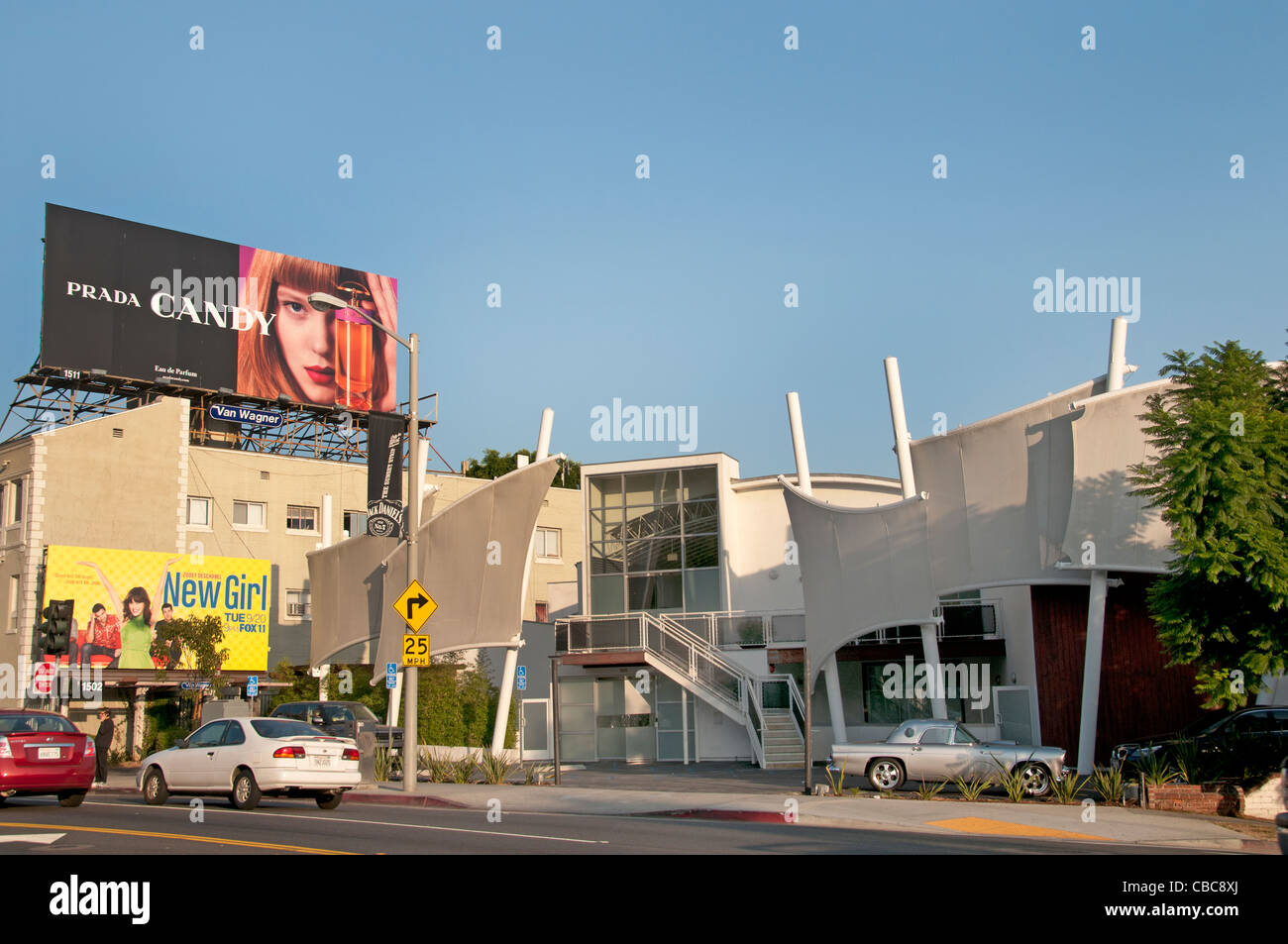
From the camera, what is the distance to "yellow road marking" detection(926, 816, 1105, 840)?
16266 millimetres

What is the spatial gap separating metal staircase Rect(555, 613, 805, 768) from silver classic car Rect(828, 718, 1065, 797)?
8759mm

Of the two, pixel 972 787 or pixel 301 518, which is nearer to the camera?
pixel 972 787

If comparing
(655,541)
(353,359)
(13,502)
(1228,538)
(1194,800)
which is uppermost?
(353,359)

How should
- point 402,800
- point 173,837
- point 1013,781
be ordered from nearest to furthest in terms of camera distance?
point 173,837 → point 1013,781 → point 402,800

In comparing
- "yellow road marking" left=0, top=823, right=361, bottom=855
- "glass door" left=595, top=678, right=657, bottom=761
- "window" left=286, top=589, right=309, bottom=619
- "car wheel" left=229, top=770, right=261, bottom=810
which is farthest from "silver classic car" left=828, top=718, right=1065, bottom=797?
"window" left=286, top=589, right=309, bottom=619

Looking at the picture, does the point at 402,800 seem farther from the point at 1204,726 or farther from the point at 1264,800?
the point at 1204,726

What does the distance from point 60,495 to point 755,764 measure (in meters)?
26.1

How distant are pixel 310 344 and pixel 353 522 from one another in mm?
8702

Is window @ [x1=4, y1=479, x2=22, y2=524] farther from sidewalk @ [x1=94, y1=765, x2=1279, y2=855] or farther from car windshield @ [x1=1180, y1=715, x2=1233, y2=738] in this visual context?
car windshield @ [x1=1180, y1=715, x2=1233, y2=738]

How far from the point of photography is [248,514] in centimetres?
4759

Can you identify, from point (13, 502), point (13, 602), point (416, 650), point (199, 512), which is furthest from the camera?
point (199, 512)

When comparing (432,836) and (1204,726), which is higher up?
(1204,726)

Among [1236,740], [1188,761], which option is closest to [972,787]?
[1188,761]
